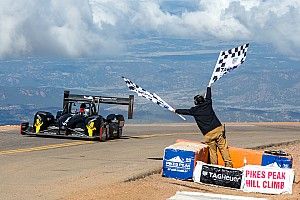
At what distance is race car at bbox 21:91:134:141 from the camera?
26.6 metres

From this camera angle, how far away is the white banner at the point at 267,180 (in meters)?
17.4

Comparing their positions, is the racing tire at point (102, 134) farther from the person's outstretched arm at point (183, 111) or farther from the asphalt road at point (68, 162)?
the person's outstretched arm at point (183, 111)

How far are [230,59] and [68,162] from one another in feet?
14.4

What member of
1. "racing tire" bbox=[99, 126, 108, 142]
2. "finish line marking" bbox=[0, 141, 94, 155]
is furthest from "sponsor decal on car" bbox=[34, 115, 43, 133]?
"racing tire" bbox=[99, 126, 108, 142]

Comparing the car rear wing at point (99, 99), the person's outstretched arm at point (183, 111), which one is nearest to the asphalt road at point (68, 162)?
the car rear wing at point (99, 99)

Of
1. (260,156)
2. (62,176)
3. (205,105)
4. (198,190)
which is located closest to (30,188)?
(62,176)

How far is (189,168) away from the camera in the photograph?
18094 millimetres

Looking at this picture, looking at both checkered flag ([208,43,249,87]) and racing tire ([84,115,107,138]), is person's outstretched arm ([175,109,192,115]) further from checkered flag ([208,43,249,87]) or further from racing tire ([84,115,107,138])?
racing tire ([84,115,107,138])

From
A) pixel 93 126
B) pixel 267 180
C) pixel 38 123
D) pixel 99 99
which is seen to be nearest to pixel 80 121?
pixel 93 126

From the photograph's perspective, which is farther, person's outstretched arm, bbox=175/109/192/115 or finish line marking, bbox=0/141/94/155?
finish line marking, bbox=0/141/94/155

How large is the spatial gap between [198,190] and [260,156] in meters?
3.10

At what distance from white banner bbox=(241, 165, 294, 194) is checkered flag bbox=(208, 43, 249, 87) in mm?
2881

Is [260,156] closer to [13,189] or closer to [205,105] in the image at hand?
[205,105]

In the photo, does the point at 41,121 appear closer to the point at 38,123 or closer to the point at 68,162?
the point at 38,123
